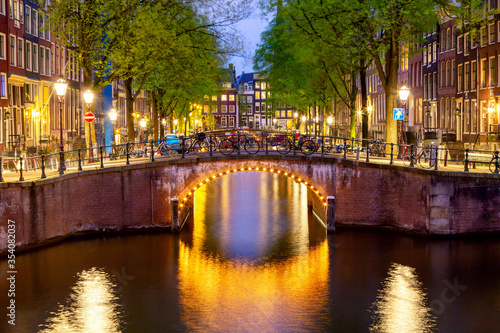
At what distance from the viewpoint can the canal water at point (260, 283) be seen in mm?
19859

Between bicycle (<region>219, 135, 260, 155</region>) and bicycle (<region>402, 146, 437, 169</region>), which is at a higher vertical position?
bicycle (<region>219, 135, 260, 155</region>)

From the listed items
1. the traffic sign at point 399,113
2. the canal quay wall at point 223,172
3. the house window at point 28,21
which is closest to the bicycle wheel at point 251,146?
the canal quay wall at point 223,172

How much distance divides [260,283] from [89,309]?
5805mm

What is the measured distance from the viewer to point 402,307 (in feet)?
69.2

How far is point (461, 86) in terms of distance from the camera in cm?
5269

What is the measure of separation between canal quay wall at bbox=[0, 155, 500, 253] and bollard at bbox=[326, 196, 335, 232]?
25 centimetres

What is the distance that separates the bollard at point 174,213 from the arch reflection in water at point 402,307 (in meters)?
9.99

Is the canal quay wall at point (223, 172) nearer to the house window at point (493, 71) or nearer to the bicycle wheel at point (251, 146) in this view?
the bicycle wheel at point (251, 146)

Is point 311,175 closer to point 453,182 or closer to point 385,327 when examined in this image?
point 453,182

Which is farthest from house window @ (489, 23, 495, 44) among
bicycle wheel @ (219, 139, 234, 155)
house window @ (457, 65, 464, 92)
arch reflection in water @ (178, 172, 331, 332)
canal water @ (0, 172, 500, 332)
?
bicycle wheel @ (219, 139, 234, 155)

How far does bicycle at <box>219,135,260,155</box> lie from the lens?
33.5 meters

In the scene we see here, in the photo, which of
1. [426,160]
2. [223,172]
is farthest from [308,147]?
[426,160]

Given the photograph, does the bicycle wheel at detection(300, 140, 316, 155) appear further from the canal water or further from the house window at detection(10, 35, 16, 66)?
the house window at detection(10, 35, 16, 66)

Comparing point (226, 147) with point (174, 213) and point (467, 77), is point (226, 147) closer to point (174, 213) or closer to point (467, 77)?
point (174, 213)
